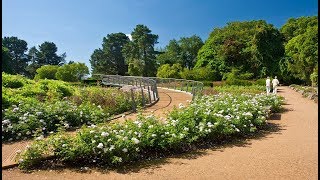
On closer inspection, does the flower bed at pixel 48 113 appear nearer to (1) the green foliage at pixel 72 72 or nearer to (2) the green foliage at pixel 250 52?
Result: (1) the green foliage at pixel 72 72

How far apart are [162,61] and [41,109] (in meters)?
Result: 51.8

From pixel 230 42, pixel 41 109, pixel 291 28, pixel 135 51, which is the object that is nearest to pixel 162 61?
pixel 135 51

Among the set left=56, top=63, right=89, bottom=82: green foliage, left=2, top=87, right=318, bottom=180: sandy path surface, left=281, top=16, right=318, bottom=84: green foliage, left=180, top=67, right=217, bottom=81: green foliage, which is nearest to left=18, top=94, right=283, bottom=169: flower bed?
left=2, top=87, right=318, bottom=180: sandy path surface

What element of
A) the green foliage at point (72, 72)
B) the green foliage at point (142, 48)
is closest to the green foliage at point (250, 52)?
the green foliage at point (142, 48)

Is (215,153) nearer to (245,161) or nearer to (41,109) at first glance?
(245,161)

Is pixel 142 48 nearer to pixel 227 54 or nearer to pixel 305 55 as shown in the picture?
pixel 227 54

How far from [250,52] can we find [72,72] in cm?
2205

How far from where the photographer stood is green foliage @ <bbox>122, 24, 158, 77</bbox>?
57.8 meters

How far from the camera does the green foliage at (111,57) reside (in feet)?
206

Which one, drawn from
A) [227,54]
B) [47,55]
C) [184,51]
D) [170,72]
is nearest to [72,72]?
[170,72]

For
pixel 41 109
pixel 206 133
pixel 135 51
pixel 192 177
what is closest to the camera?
pixel 192 177

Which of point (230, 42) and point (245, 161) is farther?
point (230, 42)

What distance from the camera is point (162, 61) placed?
2383 inches

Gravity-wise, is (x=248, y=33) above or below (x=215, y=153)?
above
